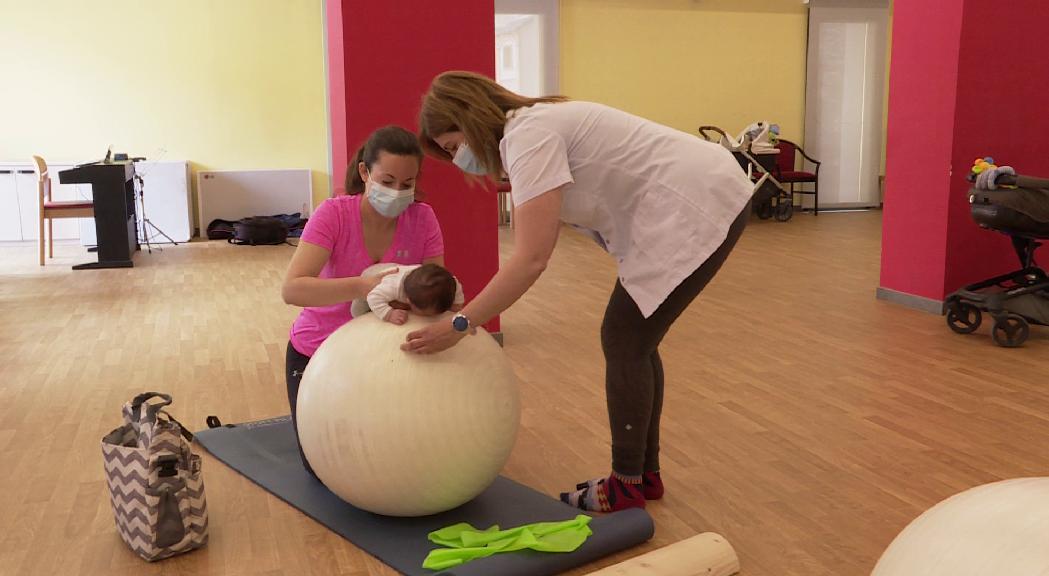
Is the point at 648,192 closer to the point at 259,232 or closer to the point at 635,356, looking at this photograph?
the point at 635,356

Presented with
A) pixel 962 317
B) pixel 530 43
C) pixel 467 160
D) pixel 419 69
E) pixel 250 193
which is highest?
pixel 530 43

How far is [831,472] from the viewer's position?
2.93 meters

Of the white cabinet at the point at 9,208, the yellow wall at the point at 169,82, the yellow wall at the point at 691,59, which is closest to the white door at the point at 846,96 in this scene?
the yellow wall at the point at 691,59

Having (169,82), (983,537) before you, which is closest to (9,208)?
→ (169,82)

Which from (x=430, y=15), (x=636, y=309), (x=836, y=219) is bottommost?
(x=836, y=219)

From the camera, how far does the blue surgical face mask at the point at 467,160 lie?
2270 millimetres

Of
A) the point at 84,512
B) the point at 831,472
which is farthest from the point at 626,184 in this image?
the point at 84,512

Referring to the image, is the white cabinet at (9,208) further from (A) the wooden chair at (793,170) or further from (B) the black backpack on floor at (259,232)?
(A) the wooden chair at (793,170)

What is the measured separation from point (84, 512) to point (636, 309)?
164 cm

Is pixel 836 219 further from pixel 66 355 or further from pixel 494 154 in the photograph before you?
pixel 494 154

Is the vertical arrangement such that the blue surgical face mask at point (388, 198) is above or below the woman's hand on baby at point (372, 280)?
above

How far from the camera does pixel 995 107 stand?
17.3 feet

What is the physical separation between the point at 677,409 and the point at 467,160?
1690 mm

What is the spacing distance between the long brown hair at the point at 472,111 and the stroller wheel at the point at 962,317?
11.1ft
